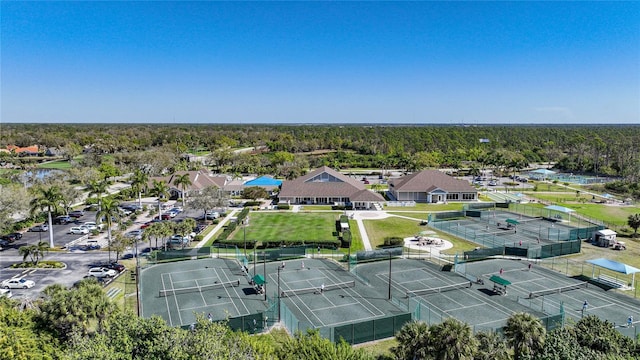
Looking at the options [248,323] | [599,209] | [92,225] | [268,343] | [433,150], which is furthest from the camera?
[433,150]

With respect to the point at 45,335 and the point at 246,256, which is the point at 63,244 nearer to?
the point at 246,256

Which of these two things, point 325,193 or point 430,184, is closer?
point 325,193

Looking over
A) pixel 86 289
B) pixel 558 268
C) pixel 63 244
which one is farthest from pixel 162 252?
pixel 558 268

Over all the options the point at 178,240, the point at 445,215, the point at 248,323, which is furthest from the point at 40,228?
the point at 445,215

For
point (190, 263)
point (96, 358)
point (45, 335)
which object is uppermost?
point (96, 358)

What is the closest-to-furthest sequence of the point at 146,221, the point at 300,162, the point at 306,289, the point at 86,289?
the point at 86,289 < the point at 306,289 < the point at 146,221 < the point at 300,162

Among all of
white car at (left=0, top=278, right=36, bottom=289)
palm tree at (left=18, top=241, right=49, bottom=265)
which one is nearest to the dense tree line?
white car at (left=0, top=278, right=36, bottom=289)

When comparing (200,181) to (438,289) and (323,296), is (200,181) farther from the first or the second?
(438,289)

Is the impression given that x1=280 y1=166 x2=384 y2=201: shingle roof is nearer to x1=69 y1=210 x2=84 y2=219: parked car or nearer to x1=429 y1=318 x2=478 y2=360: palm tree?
x1=69 y1=210 x2=84 y2=219: parked car
